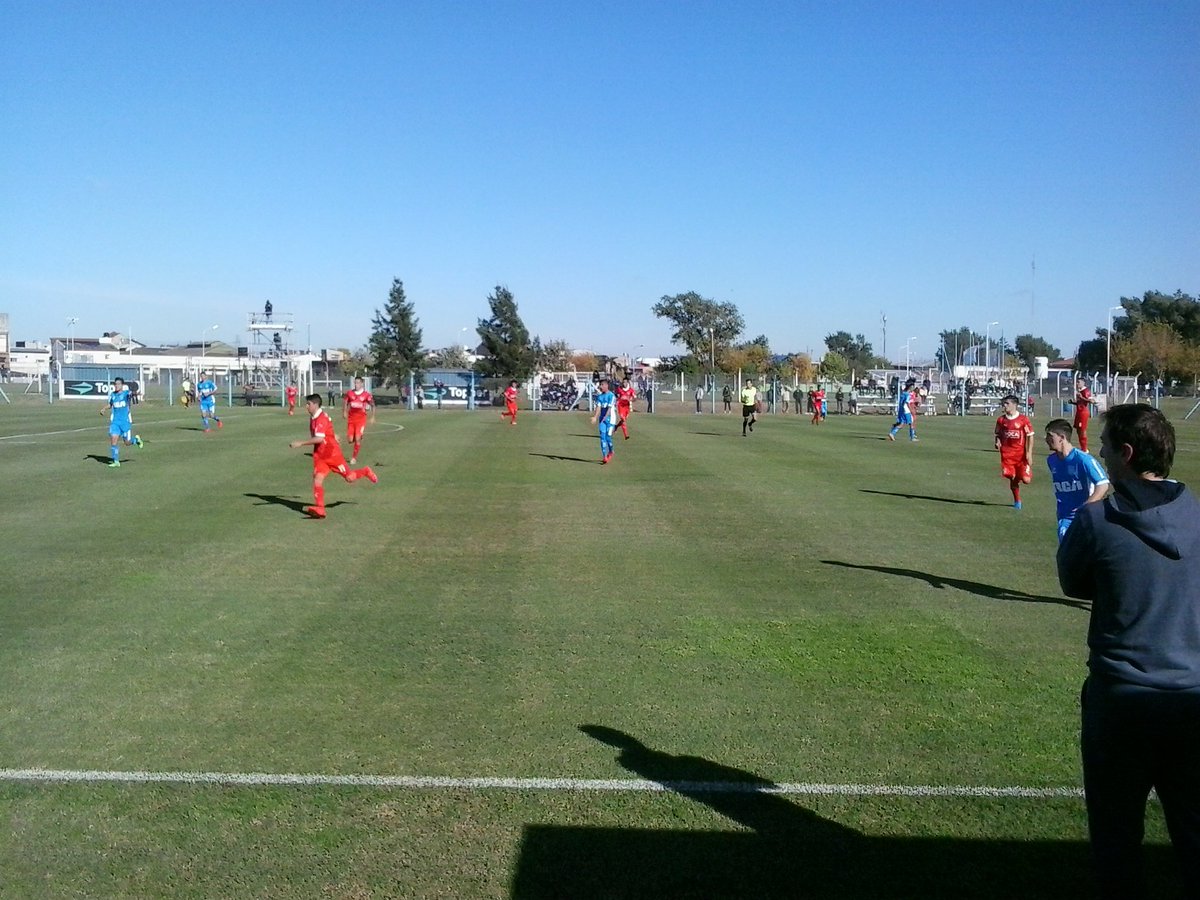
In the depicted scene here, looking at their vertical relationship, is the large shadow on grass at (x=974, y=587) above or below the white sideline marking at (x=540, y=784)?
below

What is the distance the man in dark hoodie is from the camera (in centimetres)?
344

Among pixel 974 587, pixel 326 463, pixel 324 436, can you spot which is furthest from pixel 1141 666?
pixel 326 463

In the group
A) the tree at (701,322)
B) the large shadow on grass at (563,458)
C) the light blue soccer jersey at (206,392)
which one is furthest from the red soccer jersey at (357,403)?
the tree at (701,322)

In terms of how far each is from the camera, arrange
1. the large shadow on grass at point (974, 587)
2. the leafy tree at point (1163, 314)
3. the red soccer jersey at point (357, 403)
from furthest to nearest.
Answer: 1. the leafy tree at point (1163, 314)
2. the red soccer jersey at point (357, 403)
3. the large shadow on grass at point (974, 587)

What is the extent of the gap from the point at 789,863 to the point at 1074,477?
596cm

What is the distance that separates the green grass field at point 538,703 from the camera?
461cm

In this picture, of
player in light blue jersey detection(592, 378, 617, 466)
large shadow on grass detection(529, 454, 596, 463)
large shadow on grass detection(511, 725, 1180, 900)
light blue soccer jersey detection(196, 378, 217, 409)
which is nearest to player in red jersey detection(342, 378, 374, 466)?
large shadow on grass detection(529, 454, 596, 463)

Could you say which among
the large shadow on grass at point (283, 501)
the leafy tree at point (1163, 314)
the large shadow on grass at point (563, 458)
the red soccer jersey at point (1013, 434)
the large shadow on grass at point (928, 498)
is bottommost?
the large shadow on grass at point (928, 498)

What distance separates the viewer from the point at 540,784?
5.40 meters

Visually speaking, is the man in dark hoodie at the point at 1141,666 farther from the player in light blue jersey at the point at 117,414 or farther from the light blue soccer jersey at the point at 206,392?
the light blue soccer jersey at the point at 206,392

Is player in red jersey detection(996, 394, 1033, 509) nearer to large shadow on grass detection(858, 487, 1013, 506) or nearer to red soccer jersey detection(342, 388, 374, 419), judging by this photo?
large shadow on grass detection(858, 487, 1013, 506)

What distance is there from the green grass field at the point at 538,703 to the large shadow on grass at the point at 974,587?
0.07 metres

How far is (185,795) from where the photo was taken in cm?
523

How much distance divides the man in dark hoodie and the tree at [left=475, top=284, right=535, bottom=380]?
6936 cm
